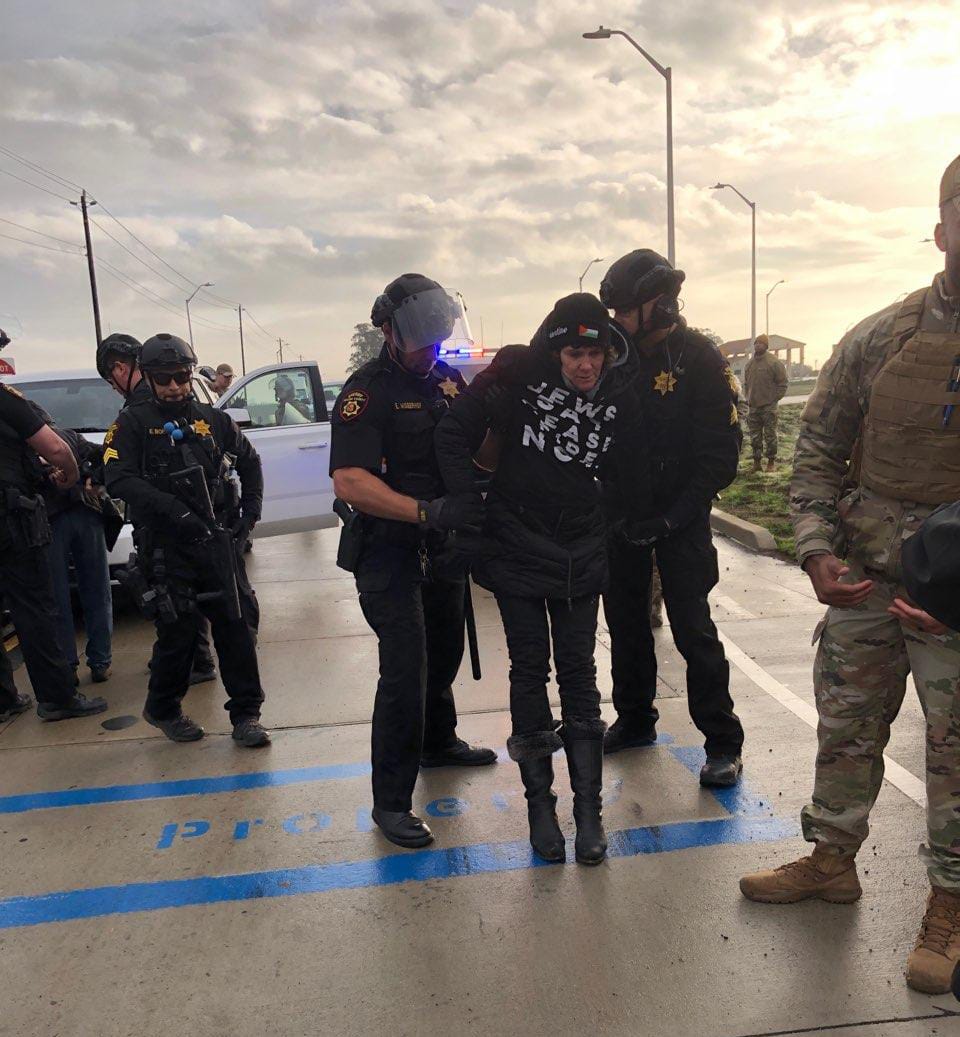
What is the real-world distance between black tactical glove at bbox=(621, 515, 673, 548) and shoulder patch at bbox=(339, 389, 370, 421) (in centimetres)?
112

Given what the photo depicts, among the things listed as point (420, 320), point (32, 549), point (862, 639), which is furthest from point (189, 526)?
point (862, 639)

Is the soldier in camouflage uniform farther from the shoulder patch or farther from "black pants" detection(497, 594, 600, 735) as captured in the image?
the shoulder patch

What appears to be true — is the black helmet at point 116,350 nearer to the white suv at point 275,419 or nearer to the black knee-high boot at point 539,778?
the white suv at point 275,419

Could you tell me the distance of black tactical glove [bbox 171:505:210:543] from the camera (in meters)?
3.83

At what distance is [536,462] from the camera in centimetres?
291

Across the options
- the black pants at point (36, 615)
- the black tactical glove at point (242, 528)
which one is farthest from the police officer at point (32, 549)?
the black tactical glove at point (242, 528)

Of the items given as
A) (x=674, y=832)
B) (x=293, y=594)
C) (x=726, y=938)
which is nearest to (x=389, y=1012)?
(x=726, y=938)

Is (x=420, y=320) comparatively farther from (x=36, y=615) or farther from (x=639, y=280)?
(x=36, y=615)

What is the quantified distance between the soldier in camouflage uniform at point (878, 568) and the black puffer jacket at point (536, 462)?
0.66 meters

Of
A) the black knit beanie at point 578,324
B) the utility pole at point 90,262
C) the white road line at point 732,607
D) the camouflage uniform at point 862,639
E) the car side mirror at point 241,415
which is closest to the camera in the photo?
the camouflage uniform at point 862,639

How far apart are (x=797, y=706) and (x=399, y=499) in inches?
94.7

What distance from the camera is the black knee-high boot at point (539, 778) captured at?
2.94 metres

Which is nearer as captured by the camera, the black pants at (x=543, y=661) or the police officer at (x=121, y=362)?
the black pants at (x=543, y=661)

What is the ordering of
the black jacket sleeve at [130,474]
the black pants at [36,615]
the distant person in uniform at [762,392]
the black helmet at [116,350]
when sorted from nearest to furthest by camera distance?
the black jacket sleeve at [130,474] < the black pants at [36,615] < the black helmet at [116,350] < the distant person in uniform at [762,392]
